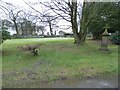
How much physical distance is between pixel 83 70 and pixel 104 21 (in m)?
15.9

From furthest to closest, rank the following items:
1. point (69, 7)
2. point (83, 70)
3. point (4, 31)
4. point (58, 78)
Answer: point (69, 7)
point (4, 31)
point (83, 70)
point (58, 78)

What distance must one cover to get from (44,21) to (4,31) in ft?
16.2

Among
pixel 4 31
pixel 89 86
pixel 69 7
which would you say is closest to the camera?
pixel 89 86

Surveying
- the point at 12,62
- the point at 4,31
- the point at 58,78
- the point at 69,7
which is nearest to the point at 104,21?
A: the point at 69,7

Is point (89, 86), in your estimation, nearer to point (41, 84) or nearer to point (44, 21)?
point (41, 84)

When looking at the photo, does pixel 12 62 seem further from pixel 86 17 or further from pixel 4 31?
pixel 86 17

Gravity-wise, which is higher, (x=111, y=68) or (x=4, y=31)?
(x=4, y=31)

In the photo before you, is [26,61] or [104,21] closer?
[26,61]

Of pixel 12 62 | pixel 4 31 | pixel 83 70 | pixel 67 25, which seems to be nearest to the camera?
pixel 83 70

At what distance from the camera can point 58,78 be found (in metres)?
7.39

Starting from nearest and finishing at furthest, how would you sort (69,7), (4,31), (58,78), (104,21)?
(58,78) < (4,31) < (69,7) < (104,21)

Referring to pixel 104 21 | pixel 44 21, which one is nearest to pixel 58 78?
pixel 44 21

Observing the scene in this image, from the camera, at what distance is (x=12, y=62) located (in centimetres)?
1027

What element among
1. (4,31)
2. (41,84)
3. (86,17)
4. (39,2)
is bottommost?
(41,84)
